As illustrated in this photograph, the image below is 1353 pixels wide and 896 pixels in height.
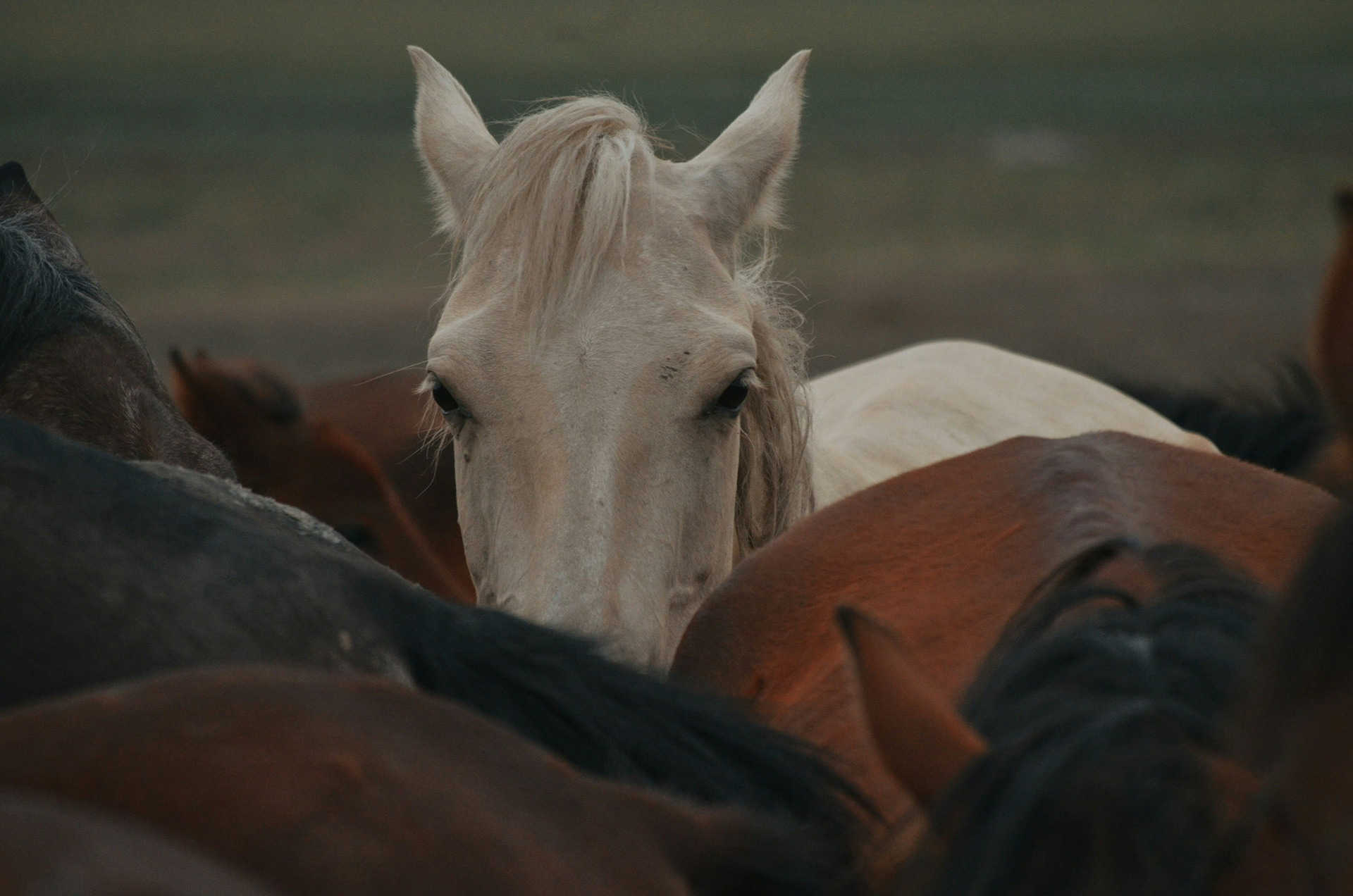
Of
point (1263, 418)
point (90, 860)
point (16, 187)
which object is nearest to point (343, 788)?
point (90, 860)

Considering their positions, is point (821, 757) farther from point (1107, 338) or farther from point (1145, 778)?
point (1107, 338)

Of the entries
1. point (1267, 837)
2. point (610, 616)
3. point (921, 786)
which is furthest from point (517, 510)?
point (1267, 837)

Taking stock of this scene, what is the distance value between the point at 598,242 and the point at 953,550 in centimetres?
78

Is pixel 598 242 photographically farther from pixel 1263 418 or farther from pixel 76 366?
pixel 1263 418

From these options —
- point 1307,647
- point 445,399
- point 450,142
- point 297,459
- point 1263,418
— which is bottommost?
point 1263,418

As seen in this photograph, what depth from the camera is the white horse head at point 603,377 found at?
6.59 feet

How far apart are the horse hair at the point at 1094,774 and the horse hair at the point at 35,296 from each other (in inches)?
68.7

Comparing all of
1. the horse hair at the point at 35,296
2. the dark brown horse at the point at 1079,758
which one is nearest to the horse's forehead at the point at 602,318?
the horse hair at the point at 35,296

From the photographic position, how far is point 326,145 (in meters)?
29.1

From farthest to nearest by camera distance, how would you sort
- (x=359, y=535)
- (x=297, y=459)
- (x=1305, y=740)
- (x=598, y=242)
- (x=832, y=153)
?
(x=832, y=153)
(x=297, y=459)
(x=359, y=535)
(x=598, y=242)
(x=1305, y=740)

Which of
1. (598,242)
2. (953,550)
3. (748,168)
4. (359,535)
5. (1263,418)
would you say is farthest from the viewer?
(1263,418)

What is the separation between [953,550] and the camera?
1.90 meters

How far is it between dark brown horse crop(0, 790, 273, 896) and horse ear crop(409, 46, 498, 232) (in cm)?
171

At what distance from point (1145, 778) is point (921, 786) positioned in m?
0.17
